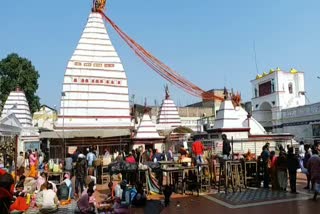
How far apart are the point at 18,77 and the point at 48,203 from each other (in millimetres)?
35757

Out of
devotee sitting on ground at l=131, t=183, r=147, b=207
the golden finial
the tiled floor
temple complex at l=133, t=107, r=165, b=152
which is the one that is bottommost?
the tiled floor

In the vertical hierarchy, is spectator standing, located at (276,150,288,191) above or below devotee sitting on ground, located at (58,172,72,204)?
above

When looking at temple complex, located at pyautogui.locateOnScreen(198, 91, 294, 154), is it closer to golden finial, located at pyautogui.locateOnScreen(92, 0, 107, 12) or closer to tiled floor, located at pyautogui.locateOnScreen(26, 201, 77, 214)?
golden finial, located at pyautogui.locateOnScreen(92, 0, 107, 12)

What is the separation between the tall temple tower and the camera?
28047mm

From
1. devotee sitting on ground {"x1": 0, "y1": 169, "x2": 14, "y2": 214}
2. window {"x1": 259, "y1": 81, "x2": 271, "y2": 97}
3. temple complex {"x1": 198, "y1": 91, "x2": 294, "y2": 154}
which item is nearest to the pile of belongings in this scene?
devotee sitting on ground {"x1": 0, "y1": 169, "x2": 14, "y2": 214}

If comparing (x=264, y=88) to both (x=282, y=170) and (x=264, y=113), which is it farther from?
(x=282, y=170)

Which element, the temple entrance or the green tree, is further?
the temple entrance

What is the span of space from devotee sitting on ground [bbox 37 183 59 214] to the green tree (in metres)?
34.5

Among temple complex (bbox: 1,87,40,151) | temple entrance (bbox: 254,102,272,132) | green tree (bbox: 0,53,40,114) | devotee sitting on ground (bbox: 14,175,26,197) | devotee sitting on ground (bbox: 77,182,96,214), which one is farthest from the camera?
temple entrance (bbox: 254,102,272,132)

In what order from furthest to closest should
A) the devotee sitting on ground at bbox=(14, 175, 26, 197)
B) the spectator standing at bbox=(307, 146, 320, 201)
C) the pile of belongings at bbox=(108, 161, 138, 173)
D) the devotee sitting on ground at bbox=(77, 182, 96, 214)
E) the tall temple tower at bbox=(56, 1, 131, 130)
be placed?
1. the tall temple tower at bbox=(56, 1, 131, 130)
2. the pile of belongings at bbox=(108, 161, 138, 173)
3. the devotee sitting on ground at bbox=(14, 175, 26, 197)
4. the spectator standing at bbox=(307, 146, 320, 201)
5. the devotee sitting on ground at bbox=(77, 182, 96, 214)

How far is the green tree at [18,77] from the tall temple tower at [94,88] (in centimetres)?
1686

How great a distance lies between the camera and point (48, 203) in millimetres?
11156

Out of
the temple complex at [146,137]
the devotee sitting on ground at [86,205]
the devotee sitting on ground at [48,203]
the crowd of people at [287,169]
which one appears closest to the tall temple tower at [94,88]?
the temple complex at [146,137]

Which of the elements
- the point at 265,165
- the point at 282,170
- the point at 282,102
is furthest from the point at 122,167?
the point at 282,102
